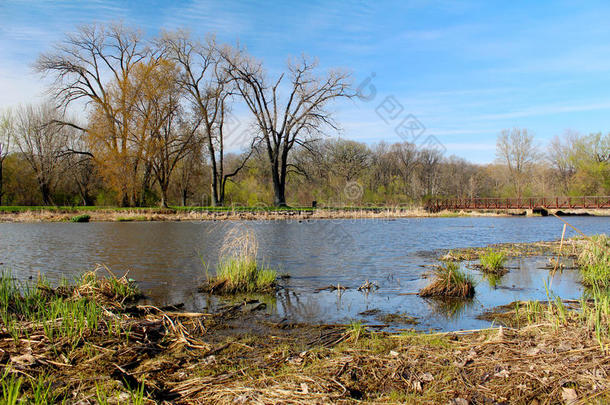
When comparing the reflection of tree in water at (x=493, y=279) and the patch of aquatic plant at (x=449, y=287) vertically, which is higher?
the patch of aquatic plant at (x=449, y=287)

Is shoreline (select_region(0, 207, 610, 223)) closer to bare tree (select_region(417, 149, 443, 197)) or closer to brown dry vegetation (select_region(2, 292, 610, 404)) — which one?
brown dry vegetation (select_region(2, 292, 610, 404))

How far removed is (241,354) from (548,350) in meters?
2.97

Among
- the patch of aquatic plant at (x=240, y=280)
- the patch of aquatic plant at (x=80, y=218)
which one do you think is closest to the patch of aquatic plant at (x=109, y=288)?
the patch of aquatic plant at (x=240, y=280)

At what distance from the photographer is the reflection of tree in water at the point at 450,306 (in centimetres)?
617

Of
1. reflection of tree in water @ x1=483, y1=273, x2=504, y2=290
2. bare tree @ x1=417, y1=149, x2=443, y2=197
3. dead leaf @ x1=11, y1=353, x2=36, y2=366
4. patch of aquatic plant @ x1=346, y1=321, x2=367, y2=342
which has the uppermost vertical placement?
bare tree @ x1=417, y1=149, x2=443, y2=197

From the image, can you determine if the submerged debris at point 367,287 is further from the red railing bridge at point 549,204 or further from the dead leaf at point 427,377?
the red railing bridge at point 549,204

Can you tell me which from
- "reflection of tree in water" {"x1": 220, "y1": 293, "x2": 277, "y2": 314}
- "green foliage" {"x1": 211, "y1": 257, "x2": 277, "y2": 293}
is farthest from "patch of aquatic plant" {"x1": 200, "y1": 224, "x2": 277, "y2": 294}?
"reflection of tree in water" {"x1": 220, "y1": 293, "x2": 277, "y2": 314}

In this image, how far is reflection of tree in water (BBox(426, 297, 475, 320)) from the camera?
6170 mm

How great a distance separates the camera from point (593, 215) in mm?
40500

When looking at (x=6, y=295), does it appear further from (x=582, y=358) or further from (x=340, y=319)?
(x=582, y=358)

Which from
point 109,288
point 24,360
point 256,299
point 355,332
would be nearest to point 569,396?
point 355,332

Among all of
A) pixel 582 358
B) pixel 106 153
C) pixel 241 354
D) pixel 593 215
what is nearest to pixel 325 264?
pixel 241 354

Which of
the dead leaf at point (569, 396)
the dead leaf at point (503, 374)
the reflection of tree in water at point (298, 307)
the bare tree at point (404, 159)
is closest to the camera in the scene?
the dead leaf at point (569, 396)

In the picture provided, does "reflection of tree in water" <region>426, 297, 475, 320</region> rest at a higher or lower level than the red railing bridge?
lower
